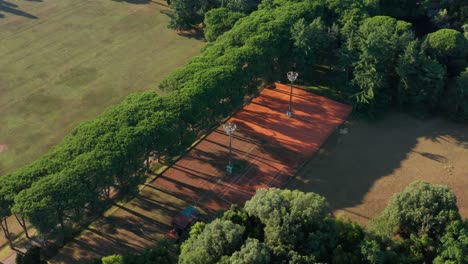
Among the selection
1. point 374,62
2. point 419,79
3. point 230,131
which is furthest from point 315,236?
point 419,79

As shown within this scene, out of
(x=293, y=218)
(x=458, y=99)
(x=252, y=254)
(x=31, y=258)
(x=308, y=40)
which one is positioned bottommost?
(x=31, y=258)

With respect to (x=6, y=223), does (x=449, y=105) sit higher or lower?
higher

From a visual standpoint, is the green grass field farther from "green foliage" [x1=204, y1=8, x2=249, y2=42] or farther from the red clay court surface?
the red clay court surface

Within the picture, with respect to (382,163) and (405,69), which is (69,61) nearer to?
(382,163)

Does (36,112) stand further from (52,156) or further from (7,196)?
(7,196)

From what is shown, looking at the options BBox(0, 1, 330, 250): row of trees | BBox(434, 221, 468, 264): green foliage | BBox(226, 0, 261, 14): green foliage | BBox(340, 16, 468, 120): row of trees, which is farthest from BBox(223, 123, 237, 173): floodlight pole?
BBox(226, 0, 261, 14): green foliage

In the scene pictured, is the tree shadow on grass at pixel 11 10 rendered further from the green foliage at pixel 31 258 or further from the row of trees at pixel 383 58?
the green foliage at pixel 31 258

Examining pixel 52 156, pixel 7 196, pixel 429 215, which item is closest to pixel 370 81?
pixel 429 215
